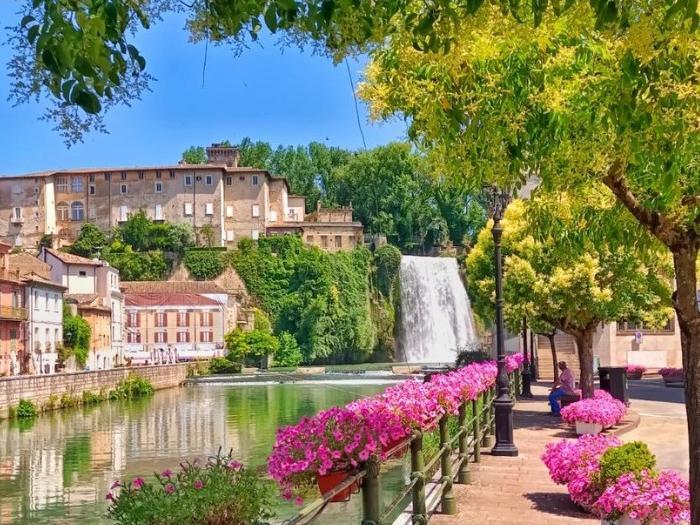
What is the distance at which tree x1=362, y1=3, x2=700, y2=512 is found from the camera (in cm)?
459

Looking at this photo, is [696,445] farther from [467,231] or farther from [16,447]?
[467,231]

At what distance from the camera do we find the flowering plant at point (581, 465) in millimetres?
9461

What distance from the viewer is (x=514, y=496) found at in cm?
1084

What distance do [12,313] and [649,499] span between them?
4684 centimetres

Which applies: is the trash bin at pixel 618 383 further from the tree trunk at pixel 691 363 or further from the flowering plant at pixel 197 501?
the flowering plant at pixel 197 501

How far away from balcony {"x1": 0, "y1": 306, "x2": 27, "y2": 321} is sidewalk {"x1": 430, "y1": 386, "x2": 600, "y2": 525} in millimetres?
38803

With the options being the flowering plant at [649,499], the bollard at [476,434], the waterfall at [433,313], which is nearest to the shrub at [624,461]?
the flowering plant at [649,499]

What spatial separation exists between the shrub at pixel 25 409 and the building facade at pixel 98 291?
26100 millimetres

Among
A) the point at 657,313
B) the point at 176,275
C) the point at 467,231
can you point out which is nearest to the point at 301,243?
the point at 176,275

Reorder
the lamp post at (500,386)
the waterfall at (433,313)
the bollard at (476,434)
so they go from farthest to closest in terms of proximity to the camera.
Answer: the waterfall at (433,313) → the lamp post at (500,386) → the bollard at (476,434)

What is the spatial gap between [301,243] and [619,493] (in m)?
83.9

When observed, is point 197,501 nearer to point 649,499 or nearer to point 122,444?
point 649,499

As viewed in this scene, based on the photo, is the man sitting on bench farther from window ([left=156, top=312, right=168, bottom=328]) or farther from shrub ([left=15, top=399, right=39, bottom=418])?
window ([left=156, top=312, right=168, bottom=328])

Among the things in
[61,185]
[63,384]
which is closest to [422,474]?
[63,384]
